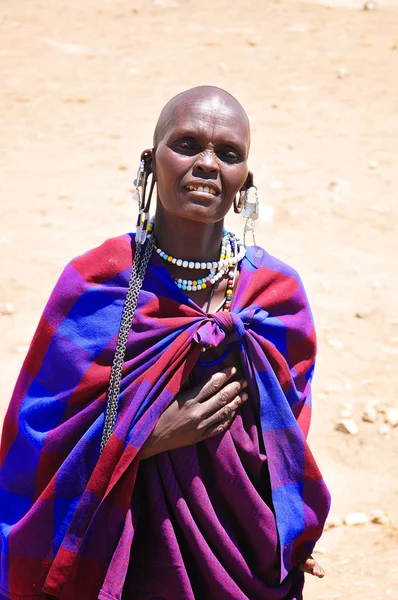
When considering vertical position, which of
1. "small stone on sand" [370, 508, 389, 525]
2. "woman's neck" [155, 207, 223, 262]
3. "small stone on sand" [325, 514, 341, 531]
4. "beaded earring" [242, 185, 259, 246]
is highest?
"beaded earring" [242, 185, 259, 246]

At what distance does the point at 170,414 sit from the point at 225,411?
167 mm

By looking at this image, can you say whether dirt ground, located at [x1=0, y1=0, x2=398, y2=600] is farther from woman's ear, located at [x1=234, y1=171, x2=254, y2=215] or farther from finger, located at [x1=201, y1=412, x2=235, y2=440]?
woman's ear, located at [x1=234, y1=171, x2=254, y2=215]

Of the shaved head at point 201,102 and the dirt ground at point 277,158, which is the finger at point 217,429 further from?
the dirt ground at point 277,158

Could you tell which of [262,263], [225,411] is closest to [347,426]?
[262,263]

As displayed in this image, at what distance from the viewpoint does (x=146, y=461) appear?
2.55m

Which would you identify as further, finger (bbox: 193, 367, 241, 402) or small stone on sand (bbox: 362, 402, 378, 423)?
small stone on sand (bbox: 362, 402, 378, 423)

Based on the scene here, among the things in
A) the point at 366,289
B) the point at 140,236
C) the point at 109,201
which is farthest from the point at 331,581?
the point at 109,201

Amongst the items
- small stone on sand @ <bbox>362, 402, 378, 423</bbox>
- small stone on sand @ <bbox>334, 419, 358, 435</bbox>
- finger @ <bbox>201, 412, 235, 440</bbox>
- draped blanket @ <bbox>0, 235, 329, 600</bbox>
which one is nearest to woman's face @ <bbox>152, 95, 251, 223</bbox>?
draped blanket @ <bbox>0, 235, 329, 600</bbox>

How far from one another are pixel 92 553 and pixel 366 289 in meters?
3.51

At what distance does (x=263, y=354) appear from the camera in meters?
2.57

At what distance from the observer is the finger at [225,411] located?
98.4 inches

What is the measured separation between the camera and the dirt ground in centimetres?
A: 441

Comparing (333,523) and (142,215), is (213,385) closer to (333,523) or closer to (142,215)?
(142,215)

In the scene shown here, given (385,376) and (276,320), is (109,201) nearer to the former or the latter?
(385,376)
